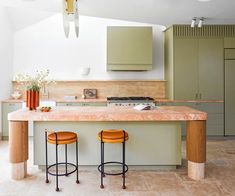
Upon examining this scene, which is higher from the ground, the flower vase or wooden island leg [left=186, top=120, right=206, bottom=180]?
the flower vase

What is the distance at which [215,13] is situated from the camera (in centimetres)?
457

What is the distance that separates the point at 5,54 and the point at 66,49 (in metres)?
1.36

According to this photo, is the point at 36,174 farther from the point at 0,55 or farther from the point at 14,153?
the point at 0,55

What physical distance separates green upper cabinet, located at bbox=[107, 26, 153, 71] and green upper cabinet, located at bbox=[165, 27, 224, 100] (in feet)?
1.86

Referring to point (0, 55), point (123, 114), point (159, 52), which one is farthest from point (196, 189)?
point (0, 55)

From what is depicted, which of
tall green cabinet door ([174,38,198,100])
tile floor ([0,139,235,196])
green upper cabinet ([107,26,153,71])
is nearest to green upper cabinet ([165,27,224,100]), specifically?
tall green cabinet door ([174,38,198,100])

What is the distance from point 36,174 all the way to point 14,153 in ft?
1.47

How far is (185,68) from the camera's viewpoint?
5.39 meters

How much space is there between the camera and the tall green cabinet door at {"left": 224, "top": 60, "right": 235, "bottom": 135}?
17.7 feet

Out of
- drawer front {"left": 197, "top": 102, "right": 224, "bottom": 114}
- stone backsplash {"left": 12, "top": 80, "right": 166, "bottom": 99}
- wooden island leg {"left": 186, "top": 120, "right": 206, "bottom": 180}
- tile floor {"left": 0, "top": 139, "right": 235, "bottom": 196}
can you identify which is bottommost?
tile floor {"left": 0, "top": 139, "right": 235, "bottom": 196}

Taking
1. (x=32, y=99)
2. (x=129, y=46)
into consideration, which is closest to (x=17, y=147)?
(x=32, y=99)

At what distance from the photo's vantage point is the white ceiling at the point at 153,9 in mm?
4164

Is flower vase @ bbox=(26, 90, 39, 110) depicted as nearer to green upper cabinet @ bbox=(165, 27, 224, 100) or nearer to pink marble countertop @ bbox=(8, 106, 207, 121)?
pink marble countertop @ bbox=(8, 106, 207, 121)

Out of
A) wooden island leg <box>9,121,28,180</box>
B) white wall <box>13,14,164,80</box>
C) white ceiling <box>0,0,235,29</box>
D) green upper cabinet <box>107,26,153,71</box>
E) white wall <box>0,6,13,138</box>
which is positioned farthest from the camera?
white wall <box>13,14,164,80</box>
